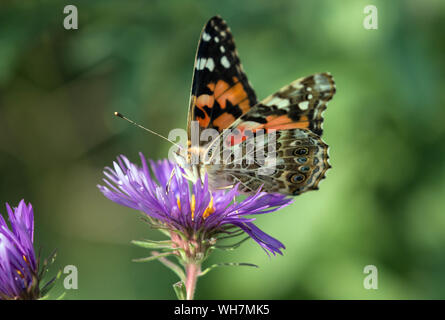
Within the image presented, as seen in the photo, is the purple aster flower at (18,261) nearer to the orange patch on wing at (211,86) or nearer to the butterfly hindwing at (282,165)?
the butterfly hindwing at (282,165)

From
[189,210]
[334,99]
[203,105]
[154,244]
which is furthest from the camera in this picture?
[334,99]

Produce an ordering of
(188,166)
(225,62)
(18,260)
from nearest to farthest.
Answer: (18,260), (188,166), (225,62)

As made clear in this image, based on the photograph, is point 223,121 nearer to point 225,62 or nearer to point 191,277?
point 225,62

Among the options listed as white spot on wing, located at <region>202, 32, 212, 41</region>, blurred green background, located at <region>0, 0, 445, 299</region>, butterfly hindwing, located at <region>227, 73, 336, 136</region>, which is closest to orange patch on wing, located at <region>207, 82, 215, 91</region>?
white spot on wing, located at <region>202, 32, 212, 41</region>

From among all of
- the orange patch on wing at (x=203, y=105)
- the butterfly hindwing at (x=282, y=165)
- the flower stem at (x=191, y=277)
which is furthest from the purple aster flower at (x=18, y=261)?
the orange patch on wing at (x=203, y=105)

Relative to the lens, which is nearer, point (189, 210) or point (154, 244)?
point (154, 244)

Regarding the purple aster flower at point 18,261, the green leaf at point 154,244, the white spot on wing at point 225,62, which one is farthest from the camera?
the white spot on wing at point 225,62

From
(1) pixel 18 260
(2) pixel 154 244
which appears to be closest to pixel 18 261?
(1) pixel 18 260
